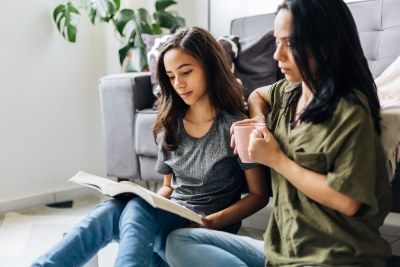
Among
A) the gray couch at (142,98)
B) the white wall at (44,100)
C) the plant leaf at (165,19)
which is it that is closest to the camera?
the gray couch at (142,98)

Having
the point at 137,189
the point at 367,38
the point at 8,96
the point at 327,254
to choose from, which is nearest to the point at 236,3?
the point at 367,38

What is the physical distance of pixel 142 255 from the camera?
0.93m

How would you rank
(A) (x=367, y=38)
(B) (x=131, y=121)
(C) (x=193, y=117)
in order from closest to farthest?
(C) (x=193, y=117)
(A) (x=367, y=38)
(B) (x=131, y=121)

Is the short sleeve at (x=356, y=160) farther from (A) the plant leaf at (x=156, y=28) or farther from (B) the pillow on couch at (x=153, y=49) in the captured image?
(A) the plant leaf at (x=156, y=28)

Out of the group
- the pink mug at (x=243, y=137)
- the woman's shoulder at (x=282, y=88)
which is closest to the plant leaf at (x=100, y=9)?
the woman's shoulder at (x=282, y=88)

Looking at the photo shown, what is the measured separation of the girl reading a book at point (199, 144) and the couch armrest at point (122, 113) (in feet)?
2.47

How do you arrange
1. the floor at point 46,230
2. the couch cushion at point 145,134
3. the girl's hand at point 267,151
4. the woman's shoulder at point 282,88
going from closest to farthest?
the girl's hand at point 267,151
the woman's shoulder at point 282,88
the floor at point 46,230
the couch cushion at point 145,134

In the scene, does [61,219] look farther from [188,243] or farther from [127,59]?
[188,243]

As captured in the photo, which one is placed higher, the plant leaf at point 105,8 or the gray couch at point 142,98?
the plant leaf at point 105,8

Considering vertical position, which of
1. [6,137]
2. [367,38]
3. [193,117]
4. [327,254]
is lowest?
[6,137]

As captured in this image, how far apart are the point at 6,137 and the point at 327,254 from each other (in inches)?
71.2

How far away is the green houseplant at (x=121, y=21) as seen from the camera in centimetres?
234

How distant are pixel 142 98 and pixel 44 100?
22.7 inches

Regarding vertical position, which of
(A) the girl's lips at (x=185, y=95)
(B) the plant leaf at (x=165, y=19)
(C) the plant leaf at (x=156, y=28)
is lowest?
(A) the girl's lips at (x=185, y=95)
